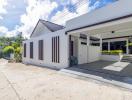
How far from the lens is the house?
880cm

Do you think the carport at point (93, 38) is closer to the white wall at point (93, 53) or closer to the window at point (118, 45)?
the white wall at point (93, 53)

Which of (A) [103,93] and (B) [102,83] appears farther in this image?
(B) [102,83]

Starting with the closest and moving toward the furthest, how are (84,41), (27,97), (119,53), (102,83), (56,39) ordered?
1. (27,97)
2. (102,83)
3. (56,39)
4. (84,41)
5. (119,53)

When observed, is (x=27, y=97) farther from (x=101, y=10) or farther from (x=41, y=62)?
(x=41, y=62)

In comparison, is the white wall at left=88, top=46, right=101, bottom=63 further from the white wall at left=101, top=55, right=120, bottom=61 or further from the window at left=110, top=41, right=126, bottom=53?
the window at left=110, top=41, right=126, bottom=53

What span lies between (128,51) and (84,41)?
Result: 8.57 metres

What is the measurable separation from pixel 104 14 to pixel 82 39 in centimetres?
625

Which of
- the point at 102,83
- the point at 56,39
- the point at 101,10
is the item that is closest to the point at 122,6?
the point at 101,10

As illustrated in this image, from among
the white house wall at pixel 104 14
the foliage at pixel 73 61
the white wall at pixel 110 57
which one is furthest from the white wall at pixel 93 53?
the white house wall at pixel 104 14

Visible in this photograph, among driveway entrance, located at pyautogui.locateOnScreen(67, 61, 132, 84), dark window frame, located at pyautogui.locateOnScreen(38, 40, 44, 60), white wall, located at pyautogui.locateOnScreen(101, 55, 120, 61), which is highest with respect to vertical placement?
dark window frame, located at pyautogui.locateOnScreen(38, 40, 44, 60)

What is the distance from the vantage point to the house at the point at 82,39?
→ 28.9ft

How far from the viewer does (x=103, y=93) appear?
5.97 metres

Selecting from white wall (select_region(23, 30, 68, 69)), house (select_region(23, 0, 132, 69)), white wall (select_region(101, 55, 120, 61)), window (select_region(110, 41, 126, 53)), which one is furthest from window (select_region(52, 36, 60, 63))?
window (select_region(110, 41, 126, 53))

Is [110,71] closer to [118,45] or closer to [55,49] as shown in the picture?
[55,49]
